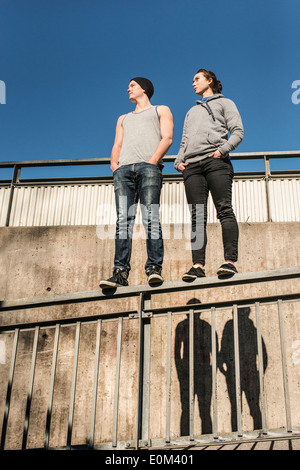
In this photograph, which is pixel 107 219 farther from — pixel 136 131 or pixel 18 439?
pixel 18 439

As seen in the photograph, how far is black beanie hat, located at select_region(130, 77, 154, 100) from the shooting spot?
218 inches

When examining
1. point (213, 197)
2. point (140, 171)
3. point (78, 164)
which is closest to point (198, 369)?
point (213, 197)

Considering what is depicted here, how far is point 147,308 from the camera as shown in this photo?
435cm

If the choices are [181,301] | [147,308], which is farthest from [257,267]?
[147,308]

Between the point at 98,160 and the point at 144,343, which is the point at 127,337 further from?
the point at 98,160

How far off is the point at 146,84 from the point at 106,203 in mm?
2355

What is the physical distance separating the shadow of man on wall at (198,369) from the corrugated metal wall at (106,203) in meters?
1.59

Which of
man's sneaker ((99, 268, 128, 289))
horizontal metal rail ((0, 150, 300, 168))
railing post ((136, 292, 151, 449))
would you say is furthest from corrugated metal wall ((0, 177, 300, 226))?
railing post ((136, 292, 151, 449))

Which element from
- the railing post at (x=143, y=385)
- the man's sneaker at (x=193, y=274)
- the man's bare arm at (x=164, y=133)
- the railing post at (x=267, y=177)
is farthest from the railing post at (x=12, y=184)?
the railing post at (x=143, y=385)

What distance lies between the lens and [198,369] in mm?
5945

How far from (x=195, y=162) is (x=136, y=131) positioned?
0.66m

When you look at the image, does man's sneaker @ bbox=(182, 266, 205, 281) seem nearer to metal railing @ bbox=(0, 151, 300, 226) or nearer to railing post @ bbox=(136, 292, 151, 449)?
railing post @ bbox=(136, 292, 151, 449)

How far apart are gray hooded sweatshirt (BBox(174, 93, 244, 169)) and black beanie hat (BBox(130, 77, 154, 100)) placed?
0.50 m

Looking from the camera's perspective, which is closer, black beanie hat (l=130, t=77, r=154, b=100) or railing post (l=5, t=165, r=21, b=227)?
black beanie hat (l=130, t=77, r=154, b=100)
